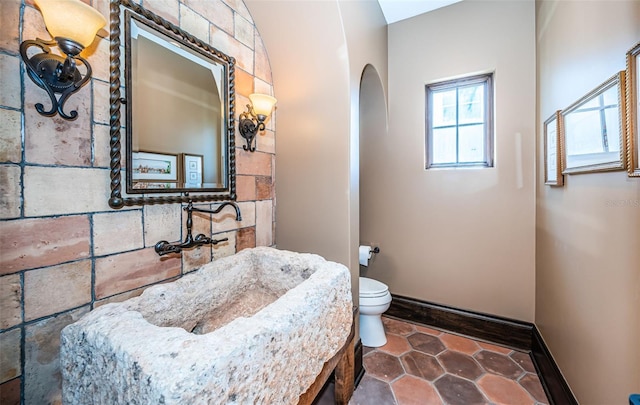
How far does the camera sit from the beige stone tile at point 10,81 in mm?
796

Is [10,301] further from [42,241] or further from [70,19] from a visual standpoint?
[70,19]

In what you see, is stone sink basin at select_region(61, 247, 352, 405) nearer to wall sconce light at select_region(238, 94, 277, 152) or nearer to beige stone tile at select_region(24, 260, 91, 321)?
beige stone tile at select_region(24, 260, 91, 321)

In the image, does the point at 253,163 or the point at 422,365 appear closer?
the point at 253,163

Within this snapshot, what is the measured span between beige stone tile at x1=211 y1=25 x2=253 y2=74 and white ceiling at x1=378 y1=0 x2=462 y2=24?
4.28ft

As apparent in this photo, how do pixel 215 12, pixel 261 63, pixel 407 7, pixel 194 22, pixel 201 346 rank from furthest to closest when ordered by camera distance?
pixel 407 7 → pixel 261 63 → pixel 215 12 → pixel 194 22 → pixel 201 346

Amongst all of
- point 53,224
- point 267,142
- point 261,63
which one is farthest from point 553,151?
point 53,224

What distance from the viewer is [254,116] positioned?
65.3 inches

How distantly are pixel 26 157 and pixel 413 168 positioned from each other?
7.83 ft

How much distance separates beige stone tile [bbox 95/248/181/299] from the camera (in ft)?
3.37

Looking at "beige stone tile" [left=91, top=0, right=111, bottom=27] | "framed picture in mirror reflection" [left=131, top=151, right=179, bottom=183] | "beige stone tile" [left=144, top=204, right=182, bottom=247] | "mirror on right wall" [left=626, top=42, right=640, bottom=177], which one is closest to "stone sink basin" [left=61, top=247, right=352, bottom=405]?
"beige stone tile" [left=144, top=204, right=182, bottom=247]

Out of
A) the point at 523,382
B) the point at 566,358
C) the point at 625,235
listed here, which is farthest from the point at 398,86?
the point at 523,382

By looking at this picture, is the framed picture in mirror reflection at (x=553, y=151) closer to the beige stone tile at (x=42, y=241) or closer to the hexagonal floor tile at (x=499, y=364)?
the hexagonal floor tile at (x=499, y=364)

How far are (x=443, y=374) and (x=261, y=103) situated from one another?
7.03 ft

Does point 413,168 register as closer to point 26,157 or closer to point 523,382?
point 523,382
